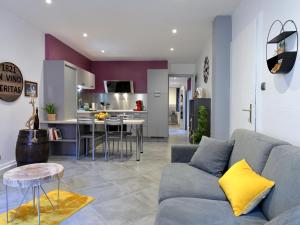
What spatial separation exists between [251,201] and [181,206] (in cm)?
47

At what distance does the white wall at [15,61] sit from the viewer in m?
3.88

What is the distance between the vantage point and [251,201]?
1.58 m

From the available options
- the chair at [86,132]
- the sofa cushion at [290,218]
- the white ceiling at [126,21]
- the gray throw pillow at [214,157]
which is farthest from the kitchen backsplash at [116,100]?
the sofa cushion at [290,218]

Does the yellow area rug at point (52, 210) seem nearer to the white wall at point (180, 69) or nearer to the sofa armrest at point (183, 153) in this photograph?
the sofa armrest at point (183, 153)

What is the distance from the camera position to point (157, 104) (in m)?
7.64

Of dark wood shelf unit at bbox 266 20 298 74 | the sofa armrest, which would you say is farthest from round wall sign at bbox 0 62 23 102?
dark wood shelf unit at bbox 266 20 298 74

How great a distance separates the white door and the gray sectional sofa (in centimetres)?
93

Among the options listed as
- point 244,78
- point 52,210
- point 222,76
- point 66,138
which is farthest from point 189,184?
point 66,138

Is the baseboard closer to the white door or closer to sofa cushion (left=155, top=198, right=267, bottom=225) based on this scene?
sofa cushion (left=155, top=198, right=267, bottom=225)

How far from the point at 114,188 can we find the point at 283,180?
7.40 feet

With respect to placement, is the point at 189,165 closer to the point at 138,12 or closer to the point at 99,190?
the point at 99,190

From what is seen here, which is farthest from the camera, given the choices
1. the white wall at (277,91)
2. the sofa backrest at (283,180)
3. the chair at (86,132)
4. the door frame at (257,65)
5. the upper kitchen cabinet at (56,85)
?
the upper kitchen cabinet at (56,85)

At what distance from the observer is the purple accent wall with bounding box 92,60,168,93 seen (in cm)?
803

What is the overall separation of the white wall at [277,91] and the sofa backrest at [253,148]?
25cm
